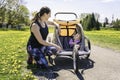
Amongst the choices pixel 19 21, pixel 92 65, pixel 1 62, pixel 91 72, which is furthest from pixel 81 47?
pixel 19 21

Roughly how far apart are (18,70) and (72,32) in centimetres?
434

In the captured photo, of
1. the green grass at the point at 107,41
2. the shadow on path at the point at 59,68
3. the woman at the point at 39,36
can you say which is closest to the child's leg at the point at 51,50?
the woman at the point at 39,36

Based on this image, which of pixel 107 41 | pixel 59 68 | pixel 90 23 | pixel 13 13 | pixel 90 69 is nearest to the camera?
pixel 90 69

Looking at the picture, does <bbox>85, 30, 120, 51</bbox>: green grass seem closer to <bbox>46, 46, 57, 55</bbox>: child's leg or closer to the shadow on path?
the shadow on path

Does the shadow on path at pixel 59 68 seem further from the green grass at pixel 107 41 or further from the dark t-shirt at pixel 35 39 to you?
the green grass at pixel 107 41

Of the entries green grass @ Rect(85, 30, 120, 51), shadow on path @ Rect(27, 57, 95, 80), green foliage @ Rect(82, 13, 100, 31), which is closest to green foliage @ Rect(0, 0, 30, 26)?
green foliage @ Rect(82, 13, 100, 31)

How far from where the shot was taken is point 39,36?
361 inches

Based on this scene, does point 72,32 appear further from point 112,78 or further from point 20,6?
point 20,6

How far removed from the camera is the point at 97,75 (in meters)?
8.85

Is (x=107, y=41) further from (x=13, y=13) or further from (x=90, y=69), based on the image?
(x=13, y=13)

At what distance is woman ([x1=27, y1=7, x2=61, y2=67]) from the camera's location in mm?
9195

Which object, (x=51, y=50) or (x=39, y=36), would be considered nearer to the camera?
(x=39, y=36)

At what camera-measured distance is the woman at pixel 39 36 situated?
30.2 feet

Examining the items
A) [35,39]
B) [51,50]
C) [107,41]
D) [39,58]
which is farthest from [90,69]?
[107,41]
